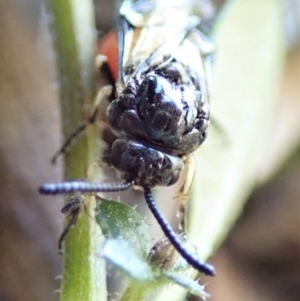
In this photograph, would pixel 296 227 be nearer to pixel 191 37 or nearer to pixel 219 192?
pixel 219 192

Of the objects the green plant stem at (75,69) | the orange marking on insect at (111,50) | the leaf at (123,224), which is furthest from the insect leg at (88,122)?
the leaf at (123,224)

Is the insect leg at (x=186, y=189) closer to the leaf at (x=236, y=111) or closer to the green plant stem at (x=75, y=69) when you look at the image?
the leaf at (x=236, y=111)

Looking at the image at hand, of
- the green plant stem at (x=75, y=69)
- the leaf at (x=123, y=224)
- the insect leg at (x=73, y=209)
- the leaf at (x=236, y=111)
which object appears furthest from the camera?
the leaf at (x=236, y=111)

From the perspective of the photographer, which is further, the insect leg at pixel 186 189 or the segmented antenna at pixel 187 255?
the insect leg at pixel 186 189

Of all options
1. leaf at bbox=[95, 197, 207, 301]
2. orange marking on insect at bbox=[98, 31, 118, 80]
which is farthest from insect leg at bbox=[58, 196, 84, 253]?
orange marking on insect at bbox=[98, 31, 118, 80]

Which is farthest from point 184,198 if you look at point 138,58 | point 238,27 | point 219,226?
point 238,27

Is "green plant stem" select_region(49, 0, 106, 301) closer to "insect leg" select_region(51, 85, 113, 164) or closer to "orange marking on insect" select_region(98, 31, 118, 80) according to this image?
"insect leg" select_region(51, 85, 113, 164)
